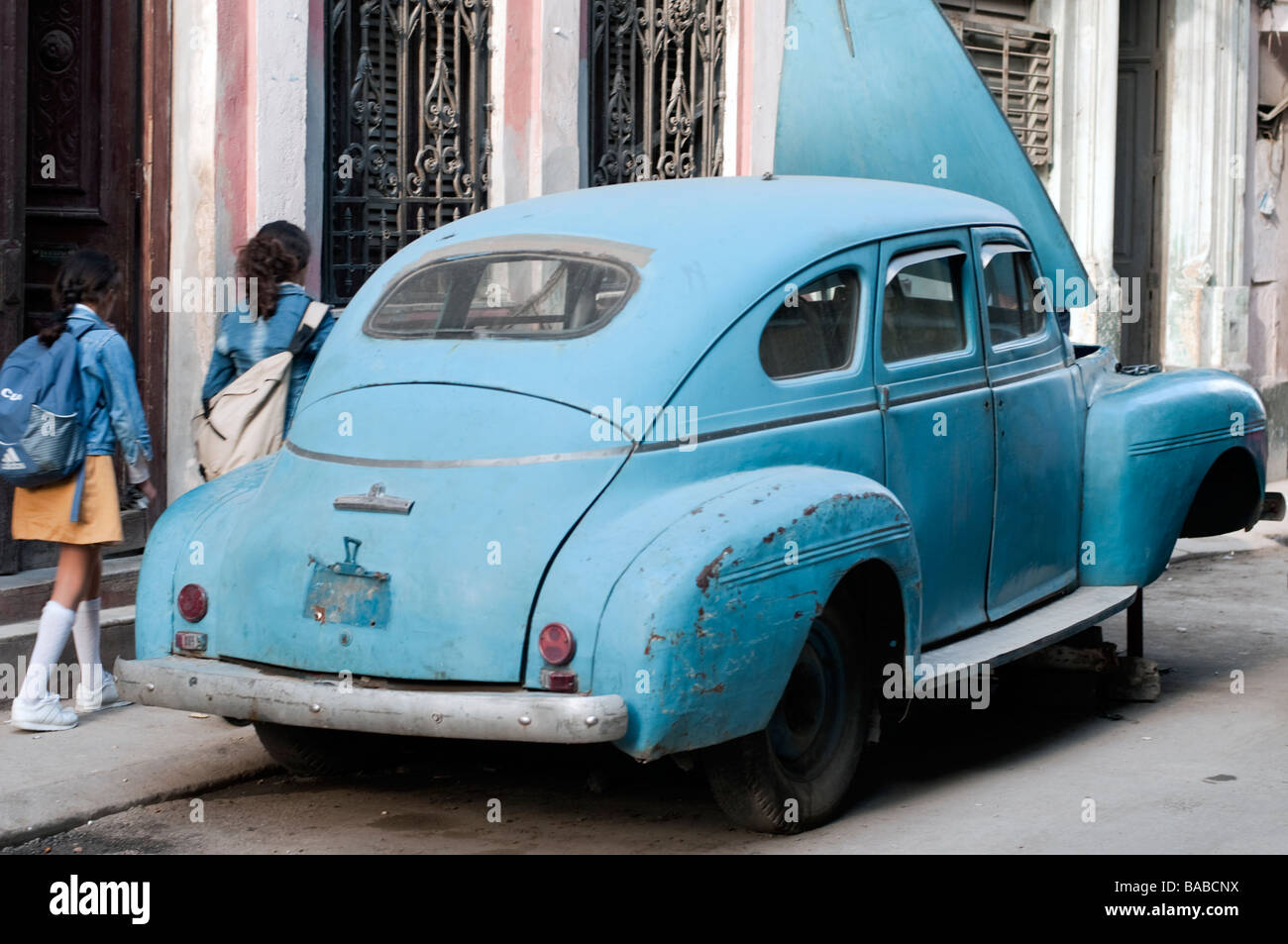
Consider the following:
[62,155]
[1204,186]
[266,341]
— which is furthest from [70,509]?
[1204,186]

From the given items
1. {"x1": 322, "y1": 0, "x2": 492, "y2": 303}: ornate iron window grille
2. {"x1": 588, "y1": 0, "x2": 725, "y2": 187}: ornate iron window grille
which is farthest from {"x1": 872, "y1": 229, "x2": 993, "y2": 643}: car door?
{"x1": 588, "y1": 0, "x2": 725, "y2": 187}: ornate iron window grille

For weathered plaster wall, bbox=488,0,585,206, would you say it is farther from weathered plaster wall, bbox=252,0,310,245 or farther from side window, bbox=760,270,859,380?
side window, bbox=760,270,859,380

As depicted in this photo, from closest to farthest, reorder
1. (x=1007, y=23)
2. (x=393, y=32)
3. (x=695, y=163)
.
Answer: (x=393, y=32), (x=695, y=163), (x=1007, y=23)

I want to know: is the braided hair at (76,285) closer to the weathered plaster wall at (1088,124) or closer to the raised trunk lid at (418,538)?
the raised trunk lid at (418,538)

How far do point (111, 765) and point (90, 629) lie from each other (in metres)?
0.83

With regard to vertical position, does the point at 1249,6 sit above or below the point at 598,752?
above

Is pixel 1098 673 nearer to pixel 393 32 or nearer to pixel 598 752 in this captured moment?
pixel 598 752

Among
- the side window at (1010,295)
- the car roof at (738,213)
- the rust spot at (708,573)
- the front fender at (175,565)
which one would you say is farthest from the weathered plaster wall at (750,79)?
the rust spot at (708,573)

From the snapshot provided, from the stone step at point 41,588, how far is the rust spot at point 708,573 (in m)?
3.65

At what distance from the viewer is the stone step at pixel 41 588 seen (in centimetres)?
726

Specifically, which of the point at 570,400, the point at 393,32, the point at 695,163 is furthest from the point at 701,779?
the point at 695,163

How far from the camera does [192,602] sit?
17.3 feet

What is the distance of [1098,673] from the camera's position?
719 centimetres

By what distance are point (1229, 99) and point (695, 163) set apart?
6.19 metres
